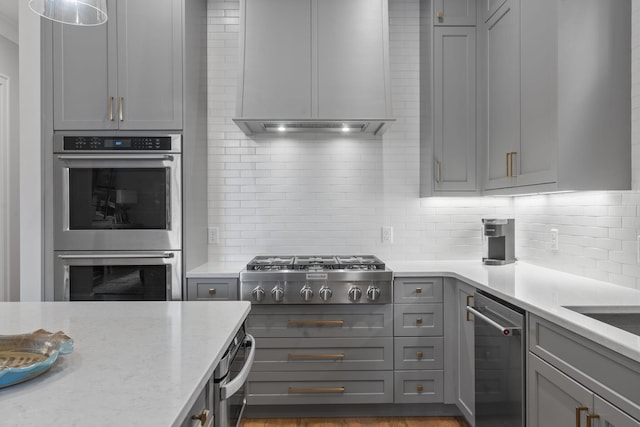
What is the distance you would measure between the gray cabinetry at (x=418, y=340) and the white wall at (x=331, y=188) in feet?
1.90

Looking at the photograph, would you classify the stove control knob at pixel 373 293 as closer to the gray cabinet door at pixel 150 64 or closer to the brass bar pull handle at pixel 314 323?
the brass bar pull handle at pixel 314 323

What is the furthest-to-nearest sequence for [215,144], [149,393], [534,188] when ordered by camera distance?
[215,144] < [534,188] < [149,393]

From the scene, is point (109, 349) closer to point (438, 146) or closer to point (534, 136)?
point (534, 136)

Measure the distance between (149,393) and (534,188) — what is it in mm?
2097

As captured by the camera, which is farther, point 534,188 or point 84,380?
point 534,188

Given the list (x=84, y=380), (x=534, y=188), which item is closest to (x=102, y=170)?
(x=84, y=380)

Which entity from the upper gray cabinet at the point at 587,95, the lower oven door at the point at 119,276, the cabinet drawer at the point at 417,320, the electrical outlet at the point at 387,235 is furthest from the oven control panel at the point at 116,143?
the upper gray cabinet at the point at 587,95

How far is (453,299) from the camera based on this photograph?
2.70 meters

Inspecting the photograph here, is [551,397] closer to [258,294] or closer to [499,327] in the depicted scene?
[499,327]

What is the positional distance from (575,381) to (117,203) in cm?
255

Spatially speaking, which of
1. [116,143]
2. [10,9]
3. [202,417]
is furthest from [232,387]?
[10,9]

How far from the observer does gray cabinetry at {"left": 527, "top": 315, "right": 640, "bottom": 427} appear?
1.19m

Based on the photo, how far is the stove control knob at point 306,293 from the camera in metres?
2.61

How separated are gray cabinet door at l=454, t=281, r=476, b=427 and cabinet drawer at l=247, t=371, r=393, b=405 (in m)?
0.43
